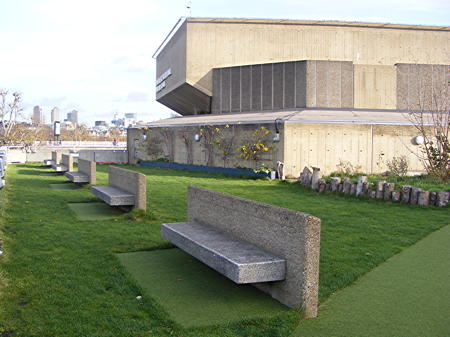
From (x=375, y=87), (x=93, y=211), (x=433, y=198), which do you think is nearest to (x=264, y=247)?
(x=93, y=211)

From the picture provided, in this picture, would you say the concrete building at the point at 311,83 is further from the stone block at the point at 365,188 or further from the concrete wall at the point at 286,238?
the concrete wall at the point at 286,238

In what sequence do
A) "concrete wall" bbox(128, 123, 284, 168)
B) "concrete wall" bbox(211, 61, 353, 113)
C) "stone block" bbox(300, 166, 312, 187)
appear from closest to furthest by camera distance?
"stone block" bbox(300, 166, 312, 187) < "concrete wall" bbox(128, 123, 284, 168) < "concrete wall" bbox(211, 61, 353, 113)

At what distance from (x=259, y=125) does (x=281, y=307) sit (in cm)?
1673

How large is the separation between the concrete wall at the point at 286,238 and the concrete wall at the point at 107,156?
98.9 ft

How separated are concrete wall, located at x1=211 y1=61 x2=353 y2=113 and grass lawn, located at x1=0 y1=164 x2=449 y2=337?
35.7ft

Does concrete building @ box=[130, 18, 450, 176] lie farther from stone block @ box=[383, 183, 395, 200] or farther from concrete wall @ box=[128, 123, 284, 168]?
stone block @ box=[383, 183, 395, 200]

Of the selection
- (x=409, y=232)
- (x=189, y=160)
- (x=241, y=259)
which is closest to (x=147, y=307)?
(x=241, y=259)

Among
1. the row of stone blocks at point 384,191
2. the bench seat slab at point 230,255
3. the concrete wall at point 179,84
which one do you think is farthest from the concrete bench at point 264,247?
the concrete wall at point 179,84

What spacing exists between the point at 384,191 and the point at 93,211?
270 inches

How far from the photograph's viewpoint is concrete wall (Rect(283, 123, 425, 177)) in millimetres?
20359

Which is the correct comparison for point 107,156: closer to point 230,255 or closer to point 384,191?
point 384,191

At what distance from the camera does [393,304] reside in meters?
5.29

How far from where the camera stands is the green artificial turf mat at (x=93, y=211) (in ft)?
35.8

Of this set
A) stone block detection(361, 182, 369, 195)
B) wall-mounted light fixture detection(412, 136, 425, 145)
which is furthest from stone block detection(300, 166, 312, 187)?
wall-mounted light fixture detection(412, 136, 425, 145)
